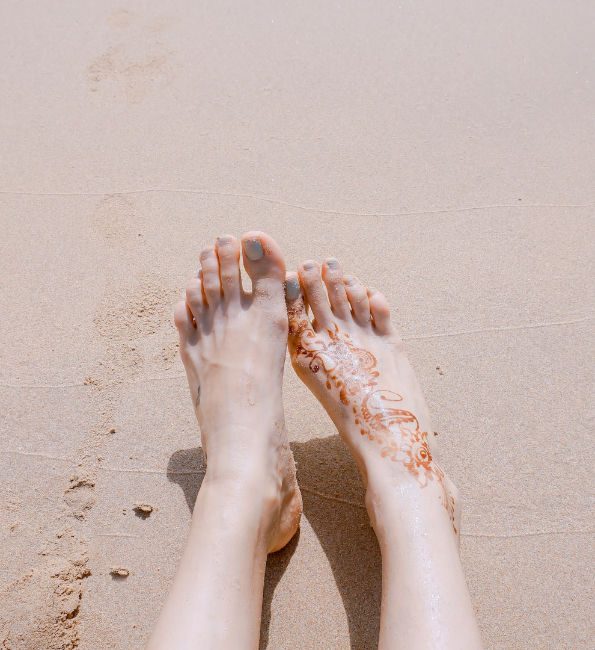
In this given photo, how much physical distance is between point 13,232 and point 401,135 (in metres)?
1.25

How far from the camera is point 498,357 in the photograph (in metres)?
1.80

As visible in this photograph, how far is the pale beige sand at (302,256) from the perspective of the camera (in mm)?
1496

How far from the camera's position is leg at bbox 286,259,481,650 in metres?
1.27

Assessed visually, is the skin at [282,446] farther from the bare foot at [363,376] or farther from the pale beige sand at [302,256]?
the pale beige sand at [302,256]

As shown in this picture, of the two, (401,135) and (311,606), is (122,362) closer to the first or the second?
(311,606)

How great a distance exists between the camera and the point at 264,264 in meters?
1.64

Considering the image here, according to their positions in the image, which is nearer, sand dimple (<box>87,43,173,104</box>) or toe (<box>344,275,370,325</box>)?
toe (<box>344,275,370,325</box>)

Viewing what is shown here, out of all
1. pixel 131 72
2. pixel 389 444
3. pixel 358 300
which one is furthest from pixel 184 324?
pixel 131 72

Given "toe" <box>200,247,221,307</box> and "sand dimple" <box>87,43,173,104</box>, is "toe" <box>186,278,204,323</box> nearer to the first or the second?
"toe" <box>200,247,221,307</box>

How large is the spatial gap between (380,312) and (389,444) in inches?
14.8

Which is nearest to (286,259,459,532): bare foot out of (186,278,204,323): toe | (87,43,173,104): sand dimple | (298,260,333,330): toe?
(298,260,333,330): toe

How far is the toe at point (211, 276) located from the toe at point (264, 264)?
0.10 m

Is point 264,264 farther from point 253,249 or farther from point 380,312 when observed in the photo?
point 380,312

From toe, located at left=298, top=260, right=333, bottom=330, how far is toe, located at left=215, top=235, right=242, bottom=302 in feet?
0.56
